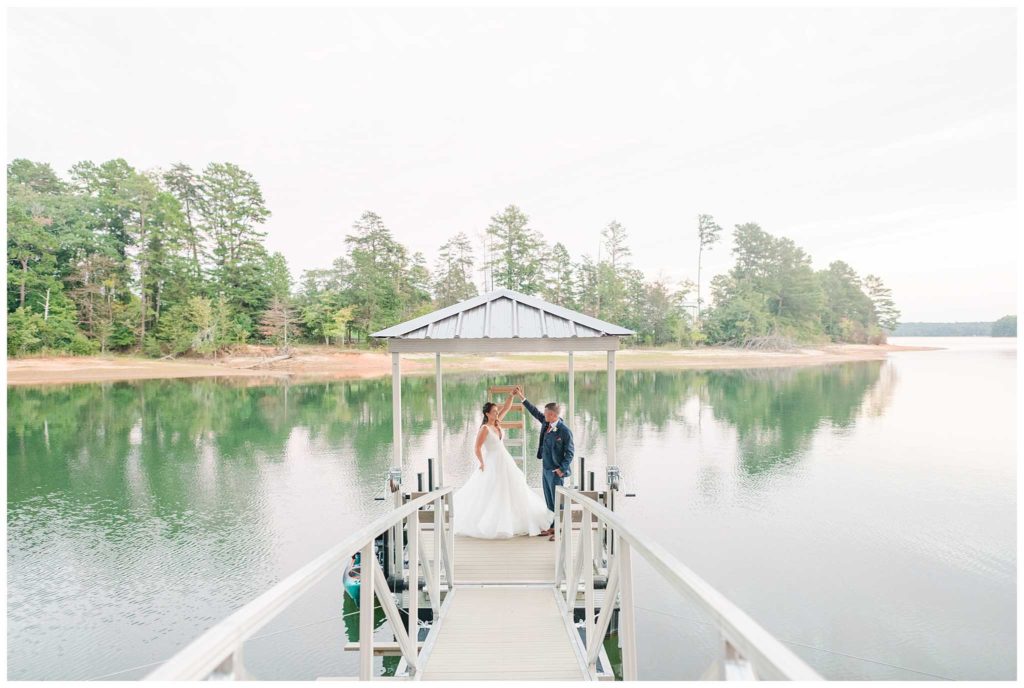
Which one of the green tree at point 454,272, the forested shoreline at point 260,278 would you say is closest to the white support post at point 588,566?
the forested shoreline at point 260,278

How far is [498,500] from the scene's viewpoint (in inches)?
273

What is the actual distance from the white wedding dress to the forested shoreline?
35.7 m

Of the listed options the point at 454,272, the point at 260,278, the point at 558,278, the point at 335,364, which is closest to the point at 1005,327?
the point at 558,278

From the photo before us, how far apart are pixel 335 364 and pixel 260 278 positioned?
7.87 metres

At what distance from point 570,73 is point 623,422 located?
44533mm

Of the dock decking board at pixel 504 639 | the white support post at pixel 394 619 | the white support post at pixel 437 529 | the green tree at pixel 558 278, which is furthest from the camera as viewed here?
the green tree at pixel 558 278

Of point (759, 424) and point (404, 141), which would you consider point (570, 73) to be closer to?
point (404, 141)

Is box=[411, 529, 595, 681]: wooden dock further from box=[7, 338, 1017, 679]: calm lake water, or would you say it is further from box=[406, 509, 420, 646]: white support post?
box=[7, 338, 1017, 679]: calm lake water

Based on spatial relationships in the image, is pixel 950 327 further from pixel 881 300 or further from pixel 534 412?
pixel 534 412

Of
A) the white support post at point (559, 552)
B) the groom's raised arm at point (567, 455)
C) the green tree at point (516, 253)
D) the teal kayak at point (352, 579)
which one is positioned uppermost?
the green tree at point (516, 253)

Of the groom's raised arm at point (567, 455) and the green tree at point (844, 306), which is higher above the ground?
the green tree at point (844, 306)

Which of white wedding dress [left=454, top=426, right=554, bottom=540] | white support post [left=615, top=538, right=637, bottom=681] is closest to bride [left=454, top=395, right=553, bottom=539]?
white wedding dress [left=454, top=426, right=554, bottom=540]

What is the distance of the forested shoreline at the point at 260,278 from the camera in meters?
37.5

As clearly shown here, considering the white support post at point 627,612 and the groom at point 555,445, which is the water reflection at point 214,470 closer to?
the groom at point 555,445
